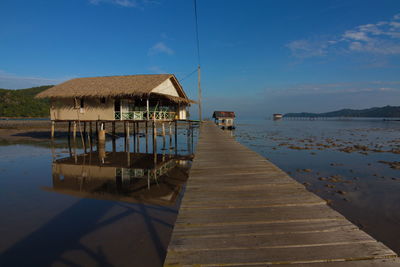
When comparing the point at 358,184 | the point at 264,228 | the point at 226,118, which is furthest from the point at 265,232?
the point at 226,118

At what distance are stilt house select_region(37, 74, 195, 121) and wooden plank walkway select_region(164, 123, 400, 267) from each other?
48.2 feet

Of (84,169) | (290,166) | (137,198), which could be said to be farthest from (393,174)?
(84,169)

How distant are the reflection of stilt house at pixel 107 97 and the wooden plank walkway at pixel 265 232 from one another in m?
14.7

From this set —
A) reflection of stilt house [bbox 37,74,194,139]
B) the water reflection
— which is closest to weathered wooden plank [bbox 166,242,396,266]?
the water reflection

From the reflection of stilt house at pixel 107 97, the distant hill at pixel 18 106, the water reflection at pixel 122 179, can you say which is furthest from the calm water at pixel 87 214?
the distant hill at pixel 18 106

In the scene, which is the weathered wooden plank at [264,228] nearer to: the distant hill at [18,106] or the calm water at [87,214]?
the calm water at [87,214]

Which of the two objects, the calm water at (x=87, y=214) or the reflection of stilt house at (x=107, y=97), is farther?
the reflection of stilt house at (x=107, y=97)

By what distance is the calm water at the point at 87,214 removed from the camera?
5.38 meters

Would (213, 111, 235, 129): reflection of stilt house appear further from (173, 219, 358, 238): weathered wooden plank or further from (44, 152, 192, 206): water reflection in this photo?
(173, 219, 358, 238): weathered wooden plank

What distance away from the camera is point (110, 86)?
19844mm

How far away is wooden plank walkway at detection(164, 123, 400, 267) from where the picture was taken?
102 inches

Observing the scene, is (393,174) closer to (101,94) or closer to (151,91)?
(151,91)

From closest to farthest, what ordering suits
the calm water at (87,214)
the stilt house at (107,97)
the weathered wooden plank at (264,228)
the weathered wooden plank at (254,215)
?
the weathered wooden plank at (264,228) < the weathered wooden plank at (254,215) < the calm water at (87,214) < the stilt house at (107,97)

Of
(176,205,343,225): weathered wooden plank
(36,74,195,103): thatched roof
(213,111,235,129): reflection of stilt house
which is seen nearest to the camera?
(176,205,343,225): weathered wooden plank
